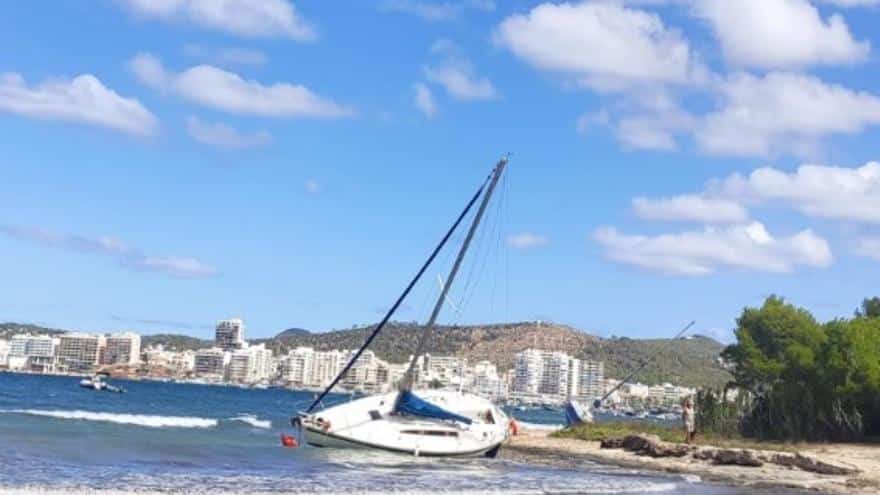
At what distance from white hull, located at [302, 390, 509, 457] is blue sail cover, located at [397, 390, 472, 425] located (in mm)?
295

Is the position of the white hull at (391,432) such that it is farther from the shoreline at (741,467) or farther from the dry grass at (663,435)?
the dry grass at (663,435)

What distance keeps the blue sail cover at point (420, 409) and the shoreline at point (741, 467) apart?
3.54m

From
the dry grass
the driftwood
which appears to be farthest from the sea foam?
the driftwood

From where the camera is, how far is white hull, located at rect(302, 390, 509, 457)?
48156 mm

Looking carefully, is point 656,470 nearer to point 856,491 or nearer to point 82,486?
point 856,491

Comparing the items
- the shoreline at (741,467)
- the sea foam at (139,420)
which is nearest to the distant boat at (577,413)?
the shoreline at (741,467)

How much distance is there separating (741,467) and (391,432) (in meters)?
14.1

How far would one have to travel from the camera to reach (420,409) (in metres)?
49.8

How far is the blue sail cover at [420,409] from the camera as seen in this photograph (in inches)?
1950

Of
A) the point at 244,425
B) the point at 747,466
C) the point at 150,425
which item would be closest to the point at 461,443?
the point at 747,466

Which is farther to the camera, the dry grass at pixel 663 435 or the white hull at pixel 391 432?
the dry grass at pixel 663 435

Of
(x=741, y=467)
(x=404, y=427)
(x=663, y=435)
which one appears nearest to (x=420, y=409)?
(x=404, y=427)

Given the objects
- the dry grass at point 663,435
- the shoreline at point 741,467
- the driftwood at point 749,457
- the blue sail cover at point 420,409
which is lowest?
the shoreline at point 741,467

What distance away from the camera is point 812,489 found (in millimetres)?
35812
